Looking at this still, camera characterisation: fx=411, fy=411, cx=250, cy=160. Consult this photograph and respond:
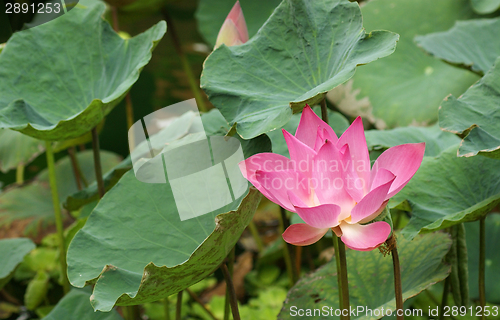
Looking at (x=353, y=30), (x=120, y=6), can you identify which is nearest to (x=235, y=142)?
(x=353, y=30)

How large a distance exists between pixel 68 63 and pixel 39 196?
0.74m

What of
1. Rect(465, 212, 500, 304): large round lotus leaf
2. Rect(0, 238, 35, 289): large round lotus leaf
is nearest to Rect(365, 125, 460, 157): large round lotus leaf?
Rect(465, 212, 500, 304): large round lotus leaf

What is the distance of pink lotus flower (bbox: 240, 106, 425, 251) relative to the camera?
0.43 metres

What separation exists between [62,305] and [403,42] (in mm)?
1272

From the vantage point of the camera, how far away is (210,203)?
714 millimetres

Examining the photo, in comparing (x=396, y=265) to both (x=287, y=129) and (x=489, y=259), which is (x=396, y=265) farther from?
(x=489, y=259)

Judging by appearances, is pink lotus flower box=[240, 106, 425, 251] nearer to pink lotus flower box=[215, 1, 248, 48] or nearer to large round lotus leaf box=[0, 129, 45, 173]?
pink lotus flower box=[215, 1, 248, 48]

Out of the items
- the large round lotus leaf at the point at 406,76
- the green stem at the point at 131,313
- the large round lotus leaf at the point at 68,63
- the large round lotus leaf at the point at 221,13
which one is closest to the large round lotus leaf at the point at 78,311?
the green stem at the point at 131,313

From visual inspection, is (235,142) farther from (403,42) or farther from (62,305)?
(403,42)

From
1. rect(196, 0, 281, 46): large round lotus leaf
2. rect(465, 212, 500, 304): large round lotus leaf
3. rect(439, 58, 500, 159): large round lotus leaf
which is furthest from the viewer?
rect(196, 0, 281, 46): large round lotus leaf

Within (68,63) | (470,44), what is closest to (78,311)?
(68,63)

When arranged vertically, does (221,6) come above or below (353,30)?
below

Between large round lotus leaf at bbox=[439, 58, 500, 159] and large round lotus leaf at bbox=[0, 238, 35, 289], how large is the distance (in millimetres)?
948

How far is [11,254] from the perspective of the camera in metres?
0.99
